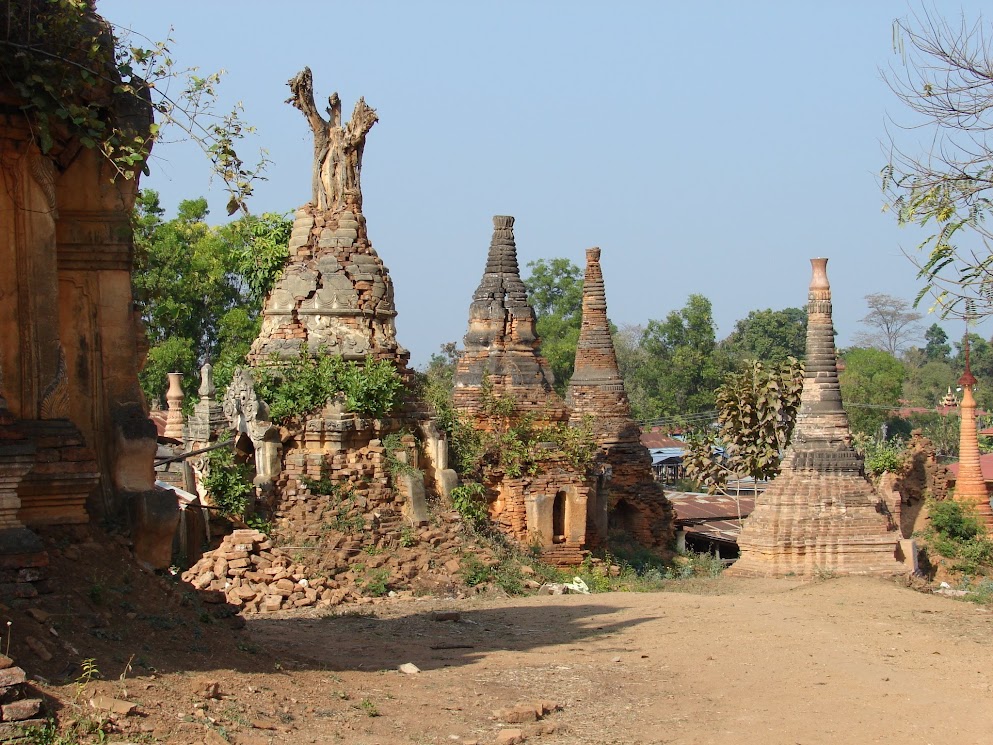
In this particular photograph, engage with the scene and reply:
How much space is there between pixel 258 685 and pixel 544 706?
1589 mm

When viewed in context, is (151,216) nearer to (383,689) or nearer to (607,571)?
(607,571)

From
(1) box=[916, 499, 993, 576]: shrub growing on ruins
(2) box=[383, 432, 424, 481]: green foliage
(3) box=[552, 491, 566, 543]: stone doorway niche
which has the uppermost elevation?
(2) box=[383, 432, 424, 481]: green foliage

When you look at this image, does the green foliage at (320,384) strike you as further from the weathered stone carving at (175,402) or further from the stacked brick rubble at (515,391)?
the weathered stone carving at (175,402)

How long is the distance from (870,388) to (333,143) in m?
37.4

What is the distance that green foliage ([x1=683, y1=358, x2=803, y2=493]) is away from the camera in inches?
953

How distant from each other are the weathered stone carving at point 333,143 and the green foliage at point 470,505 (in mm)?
3496

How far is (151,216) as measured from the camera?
32.2 meters

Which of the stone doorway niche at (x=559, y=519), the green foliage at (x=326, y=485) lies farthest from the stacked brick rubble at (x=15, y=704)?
the stone doorway niche at (x=559, y=519)

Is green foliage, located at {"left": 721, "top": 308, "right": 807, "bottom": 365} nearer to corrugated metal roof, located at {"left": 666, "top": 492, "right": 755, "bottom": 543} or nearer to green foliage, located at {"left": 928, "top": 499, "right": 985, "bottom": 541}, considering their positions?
corrugated metal roof, located at {"left": 666, "top": 492, "right": 755, "bottom": 543}

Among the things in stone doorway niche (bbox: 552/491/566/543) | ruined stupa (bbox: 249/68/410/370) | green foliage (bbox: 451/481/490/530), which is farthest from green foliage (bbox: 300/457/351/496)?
stone doorway niche (bbox: 552/491/566/543)

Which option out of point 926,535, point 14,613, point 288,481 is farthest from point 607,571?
point 14,613

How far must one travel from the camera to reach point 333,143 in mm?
16203

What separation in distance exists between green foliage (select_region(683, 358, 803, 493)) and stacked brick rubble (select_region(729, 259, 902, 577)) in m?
4.78

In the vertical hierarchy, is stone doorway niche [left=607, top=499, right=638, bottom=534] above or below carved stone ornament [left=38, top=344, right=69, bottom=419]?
below
